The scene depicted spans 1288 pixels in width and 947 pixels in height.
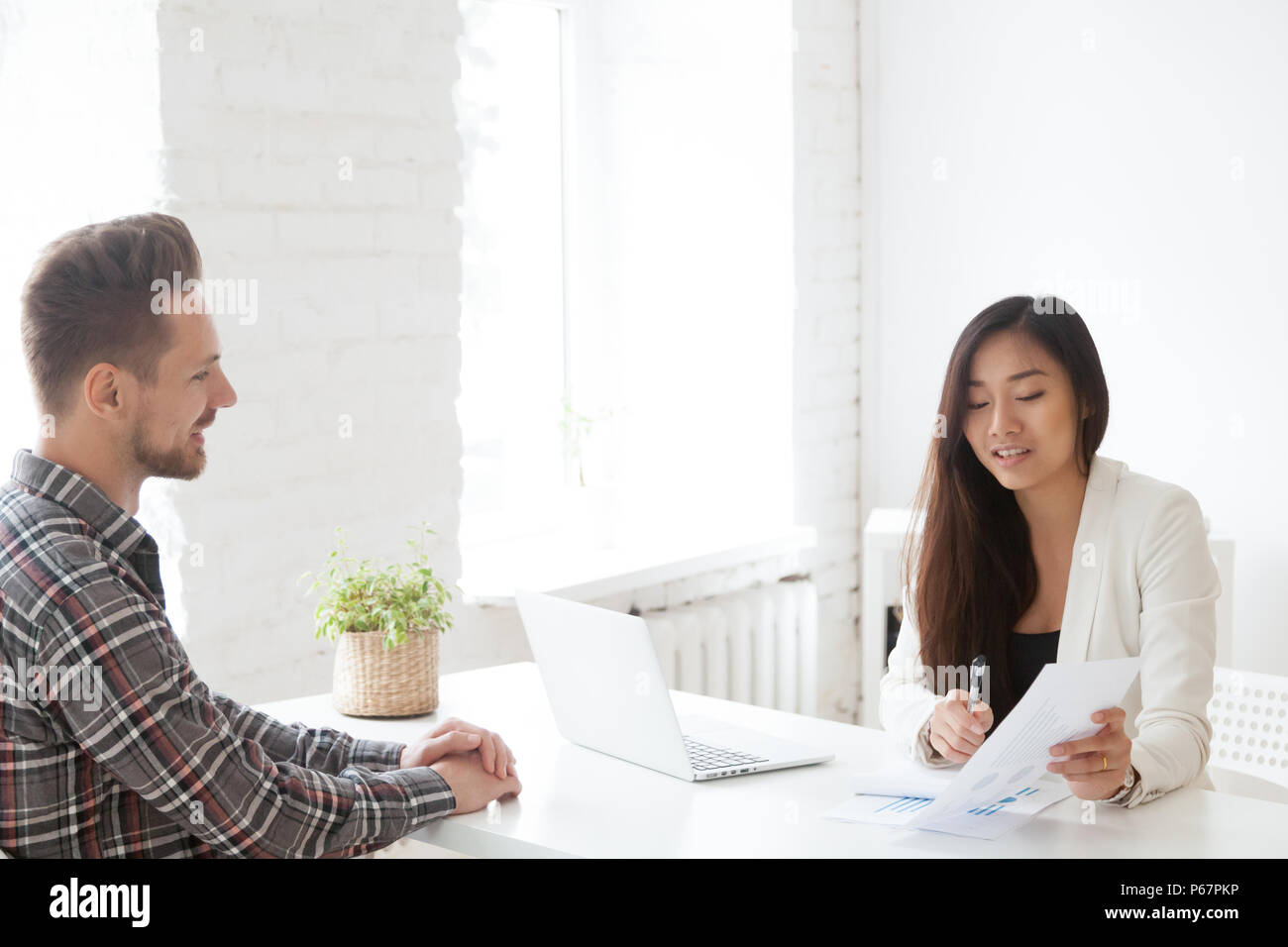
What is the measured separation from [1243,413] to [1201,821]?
182 cm

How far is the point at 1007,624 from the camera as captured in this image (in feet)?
7.12

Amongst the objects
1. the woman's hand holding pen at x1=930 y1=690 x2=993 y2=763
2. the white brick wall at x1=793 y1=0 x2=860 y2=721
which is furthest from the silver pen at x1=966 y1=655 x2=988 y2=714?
the white brick wall at x1=793 y1=0 x2=860 y2=721

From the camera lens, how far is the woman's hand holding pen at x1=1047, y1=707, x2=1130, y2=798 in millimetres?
1602

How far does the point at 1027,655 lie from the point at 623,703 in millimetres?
677

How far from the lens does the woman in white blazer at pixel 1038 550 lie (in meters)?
1.95

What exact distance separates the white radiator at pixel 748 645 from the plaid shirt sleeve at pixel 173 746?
1.82 meters

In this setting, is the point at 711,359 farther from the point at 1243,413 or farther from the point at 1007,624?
the point at 1007,624

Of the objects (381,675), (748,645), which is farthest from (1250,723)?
(748,645)

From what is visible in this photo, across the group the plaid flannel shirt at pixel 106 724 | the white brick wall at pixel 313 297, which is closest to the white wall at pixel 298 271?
the white brick wall at pixel 313 297

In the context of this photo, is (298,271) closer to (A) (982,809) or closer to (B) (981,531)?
(B) (981,531)

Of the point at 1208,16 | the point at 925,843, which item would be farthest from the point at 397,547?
the point at 1208,16

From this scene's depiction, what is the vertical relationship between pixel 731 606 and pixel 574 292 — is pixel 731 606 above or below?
below

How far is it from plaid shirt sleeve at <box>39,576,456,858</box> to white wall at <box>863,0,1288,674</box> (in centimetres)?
238

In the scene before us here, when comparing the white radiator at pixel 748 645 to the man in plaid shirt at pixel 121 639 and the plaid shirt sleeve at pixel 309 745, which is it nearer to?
the plaid shirt sleeve at pixel 309 745
